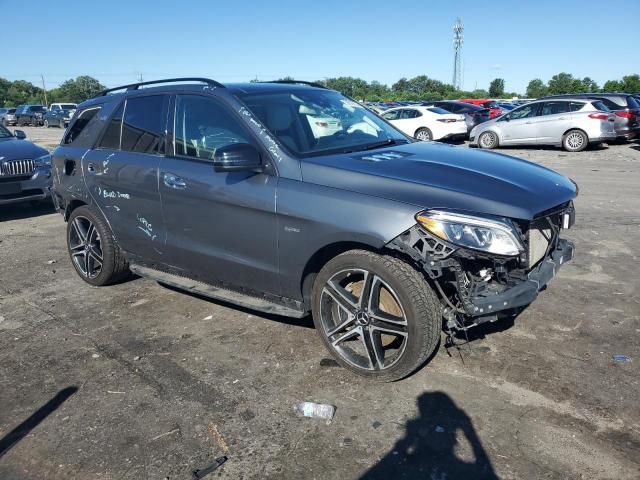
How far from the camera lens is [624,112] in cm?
1595

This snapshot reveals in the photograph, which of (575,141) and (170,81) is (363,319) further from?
(575,141)

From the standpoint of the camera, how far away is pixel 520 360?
12.1 feet

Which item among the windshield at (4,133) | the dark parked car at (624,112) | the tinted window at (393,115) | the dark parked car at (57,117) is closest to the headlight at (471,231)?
the windshield at (4,133)

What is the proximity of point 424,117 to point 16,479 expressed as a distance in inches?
694

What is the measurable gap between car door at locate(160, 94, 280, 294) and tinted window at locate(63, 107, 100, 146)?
56.6 inches

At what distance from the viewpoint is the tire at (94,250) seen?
5102 millimetres

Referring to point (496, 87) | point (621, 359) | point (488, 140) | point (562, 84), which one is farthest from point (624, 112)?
point (496, 87)

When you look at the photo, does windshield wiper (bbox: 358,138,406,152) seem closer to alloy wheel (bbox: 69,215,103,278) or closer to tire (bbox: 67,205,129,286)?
tire (bbox: 67,205,129,286)

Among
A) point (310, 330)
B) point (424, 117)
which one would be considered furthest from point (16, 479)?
point (424, 117)

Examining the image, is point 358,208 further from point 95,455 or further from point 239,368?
point 95,455

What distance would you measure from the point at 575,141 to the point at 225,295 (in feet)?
49.0

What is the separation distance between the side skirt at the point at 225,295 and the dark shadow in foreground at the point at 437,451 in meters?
1.13

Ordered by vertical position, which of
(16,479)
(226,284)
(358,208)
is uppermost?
(358,208)

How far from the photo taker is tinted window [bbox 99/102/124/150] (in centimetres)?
495
